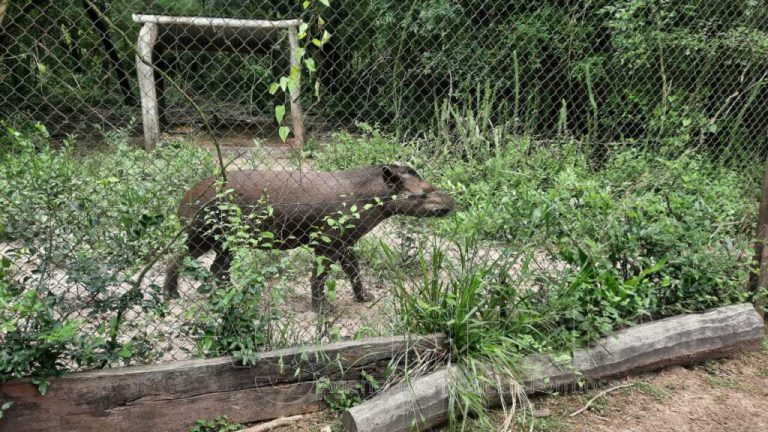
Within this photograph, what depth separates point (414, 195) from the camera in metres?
4.61

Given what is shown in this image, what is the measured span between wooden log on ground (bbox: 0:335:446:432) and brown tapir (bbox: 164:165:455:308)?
2.95 feet

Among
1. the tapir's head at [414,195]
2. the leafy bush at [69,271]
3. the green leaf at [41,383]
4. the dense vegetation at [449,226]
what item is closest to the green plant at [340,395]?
the dense vegetation at [449,226]

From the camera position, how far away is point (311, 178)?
4641 mm

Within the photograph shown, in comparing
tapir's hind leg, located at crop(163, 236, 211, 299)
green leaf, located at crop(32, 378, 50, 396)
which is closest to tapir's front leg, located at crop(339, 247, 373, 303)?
tapir's hind leg, located at crop(163, 236, 211, 299)

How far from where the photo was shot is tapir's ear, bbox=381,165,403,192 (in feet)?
14.8

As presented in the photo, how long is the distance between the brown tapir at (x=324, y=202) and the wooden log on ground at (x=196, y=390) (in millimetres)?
→ 899

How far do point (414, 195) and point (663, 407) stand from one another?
211cm

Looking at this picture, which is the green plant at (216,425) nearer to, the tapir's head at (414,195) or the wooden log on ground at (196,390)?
the wooden log on ground at (196,390)

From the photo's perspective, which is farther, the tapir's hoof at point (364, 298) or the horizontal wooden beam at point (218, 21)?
the tapir's hoof at point (364, 298)

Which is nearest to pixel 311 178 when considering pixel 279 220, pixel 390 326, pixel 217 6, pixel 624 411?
pixel 279 220

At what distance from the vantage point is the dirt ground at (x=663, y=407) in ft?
11.3

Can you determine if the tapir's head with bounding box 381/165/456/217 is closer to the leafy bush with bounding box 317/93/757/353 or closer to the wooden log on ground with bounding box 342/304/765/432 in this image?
the leafy bush with bounding box 317/93/757/353

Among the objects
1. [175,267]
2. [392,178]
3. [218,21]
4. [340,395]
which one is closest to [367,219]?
[392,178]

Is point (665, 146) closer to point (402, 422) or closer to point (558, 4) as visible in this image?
point (558, 4)
